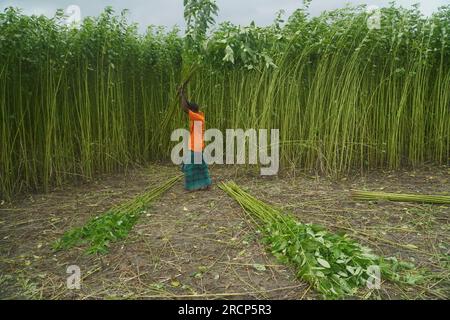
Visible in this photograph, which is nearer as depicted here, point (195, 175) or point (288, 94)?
point (195, 175)

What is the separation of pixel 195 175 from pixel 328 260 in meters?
2.13

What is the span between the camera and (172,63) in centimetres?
587

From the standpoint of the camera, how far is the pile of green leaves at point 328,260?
6.84 feet

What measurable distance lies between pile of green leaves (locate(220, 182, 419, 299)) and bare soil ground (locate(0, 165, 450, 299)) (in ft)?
0.25

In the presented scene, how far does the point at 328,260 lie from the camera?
2254 millimetres

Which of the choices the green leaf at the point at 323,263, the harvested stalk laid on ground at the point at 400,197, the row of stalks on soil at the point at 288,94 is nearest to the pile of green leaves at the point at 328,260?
the green leaf at the point at 323,263

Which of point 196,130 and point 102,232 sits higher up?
point 196,130

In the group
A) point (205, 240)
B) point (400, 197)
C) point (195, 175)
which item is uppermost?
point (195, 175)

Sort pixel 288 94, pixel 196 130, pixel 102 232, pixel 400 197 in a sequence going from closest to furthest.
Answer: pixel 102 232 → pixel 400 197 → pixel 196 130 → pixel 288 94

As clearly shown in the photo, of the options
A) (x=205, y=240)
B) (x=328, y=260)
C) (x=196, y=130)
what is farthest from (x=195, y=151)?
(x=328, y=260)

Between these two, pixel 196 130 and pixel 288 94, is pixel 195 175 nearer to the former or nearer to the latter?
pixel 196 130

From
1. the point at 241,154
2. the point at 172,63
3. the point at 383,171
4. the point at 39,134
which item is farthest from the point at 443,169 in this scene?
the point at 39,134

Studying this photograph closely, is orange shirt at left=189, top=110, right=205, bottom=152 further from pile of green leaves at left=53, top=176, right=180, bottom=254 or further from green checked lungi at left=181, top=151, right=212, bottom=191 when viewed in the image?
pile of green leaves at left=53, top=176, right=180, bottom=254
